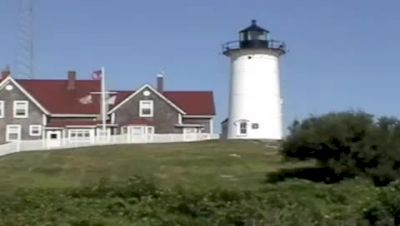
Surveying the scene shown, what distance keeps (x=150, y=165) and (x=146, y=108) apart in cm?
2294

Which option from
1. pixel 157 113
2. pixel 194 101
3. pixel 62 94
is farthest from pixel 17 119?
pixel 194 101

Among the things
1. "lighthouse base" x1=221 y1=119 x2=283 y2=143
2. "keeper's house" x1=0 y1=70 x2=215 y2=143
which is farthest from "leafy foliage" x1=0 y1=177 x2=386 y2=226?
"keeper's house" x1=0 y1=70 x2=215 y2=143

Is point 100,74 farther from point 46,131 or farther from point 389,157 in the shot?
point 389,157

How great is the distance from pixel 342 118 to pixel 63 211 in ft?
77.5

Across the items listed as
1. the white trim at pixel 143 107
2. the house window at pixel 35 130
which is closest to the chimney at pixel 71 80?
the house window at pixel 35 130

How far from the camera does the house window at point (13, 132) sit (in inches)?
2660

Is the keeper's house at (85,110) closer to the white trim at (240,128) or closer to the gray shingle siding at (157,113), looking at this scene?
the gray shingle siding at (157,113)

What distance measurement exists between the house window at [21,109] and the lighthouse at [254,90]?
14.0 meters

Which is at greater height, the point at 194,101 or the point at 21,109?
the point at 194,101

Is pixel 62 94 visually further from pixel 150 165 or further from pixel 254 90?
pixel 150 165

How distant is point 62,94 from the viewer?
69.9m

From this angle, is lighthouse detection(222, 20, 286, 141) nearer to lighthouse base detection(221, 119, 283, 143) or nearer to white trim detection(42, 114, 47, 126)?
lighthouse base detection(221, 119, 283, 143)

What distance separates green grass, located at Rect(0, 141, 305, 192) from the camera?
39.7m

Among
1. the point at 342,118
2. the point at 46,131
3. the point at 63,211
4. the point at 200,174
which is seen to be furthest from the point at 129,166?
the point at 63,211
